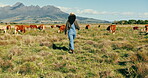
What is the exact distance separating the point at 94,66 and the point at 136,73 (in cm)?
161

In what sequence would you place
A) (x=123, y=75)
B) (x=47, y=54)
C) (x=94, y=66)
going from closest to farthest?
(x=123, y=75), (x=94, y=66), (x=47, y=54)

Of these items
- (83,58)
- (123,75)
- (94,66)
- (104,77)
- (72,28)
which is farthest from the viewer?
(72,28)

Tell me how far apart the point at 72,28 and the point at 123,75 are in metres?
4.31

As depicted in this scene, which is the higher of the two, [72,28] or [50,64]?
[72,28]

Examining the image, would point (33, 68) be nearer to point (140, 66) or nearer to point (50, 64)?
point (50, 64)

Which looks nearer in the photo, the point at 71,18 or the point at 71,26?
the point at 71,18

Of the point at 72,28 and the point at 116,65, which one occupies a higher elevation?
the point at 72,28

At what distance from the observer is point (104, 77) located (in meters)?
4.84

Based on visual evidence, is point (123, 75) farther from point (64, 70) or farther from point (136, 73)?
point (64, 70)

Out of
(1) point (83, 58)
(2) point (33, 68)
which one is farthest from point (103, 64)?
(2) point (33, 68)

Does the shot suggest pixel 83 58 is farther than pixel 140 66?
Yes

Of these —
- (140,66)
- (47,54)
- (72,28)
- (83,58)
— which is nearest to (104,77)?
(140,66)

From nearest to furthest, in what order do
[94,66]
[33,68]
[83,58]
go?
1. [33,68]
2. [94,66]
3. [83,58]

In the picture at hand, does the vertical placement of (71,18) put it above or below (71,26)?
above
